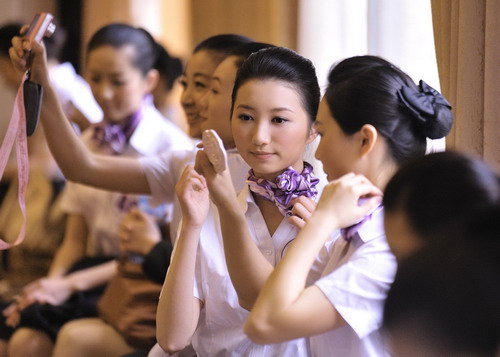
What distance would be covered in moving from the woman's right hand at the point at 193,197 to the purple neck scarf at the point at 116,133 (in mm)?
1052

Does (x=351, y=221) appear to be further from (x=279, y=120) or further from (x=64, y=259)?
(x=64, y=259)

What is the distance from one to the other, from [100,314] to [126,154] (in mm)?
547

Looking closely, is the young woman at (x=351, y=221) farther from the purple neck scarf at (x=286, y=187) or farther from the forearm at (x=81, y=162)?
the forearm at (x=81, y=162)

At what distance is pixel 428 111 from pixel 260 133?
33cm

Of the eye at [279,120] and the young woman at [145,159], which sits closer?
the eye at [279,120]

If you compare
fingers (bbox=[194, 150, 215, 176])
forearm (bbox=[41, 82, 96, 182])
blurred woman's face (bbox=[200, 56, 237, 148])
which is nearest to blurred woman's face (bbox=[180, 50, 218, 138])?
blurred woman's face (bbox=[200, 56, 237, 148])

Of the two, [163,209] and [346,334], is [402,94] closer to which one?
[346,334]

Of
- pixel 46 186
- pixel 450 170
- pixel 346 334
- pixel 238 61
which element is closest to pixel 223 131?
pixel 238 61

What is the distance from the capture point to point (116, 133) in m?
2.53

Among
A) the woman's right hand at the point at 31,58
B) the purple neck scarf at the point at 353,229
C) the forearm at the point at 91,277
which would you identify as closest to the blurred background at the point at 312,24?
the purple neck scarf at the point at 353,229

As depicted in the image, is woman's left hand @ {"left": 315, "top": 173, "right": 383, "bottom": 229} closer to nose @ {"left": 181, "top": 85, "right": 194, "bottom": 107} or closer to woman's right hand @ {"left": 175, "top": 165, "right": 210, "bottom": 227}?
woman's right hand @ {"left": 175, "top": 165, "right": 210, "bottom": 227}

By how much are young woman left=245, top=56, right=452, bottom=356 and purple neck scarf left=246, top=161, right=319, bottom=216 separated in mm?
111

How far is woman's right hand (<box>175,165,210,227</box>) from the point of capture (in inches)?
58.0

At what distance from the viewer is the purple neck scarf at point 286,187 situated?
4.96 ft
